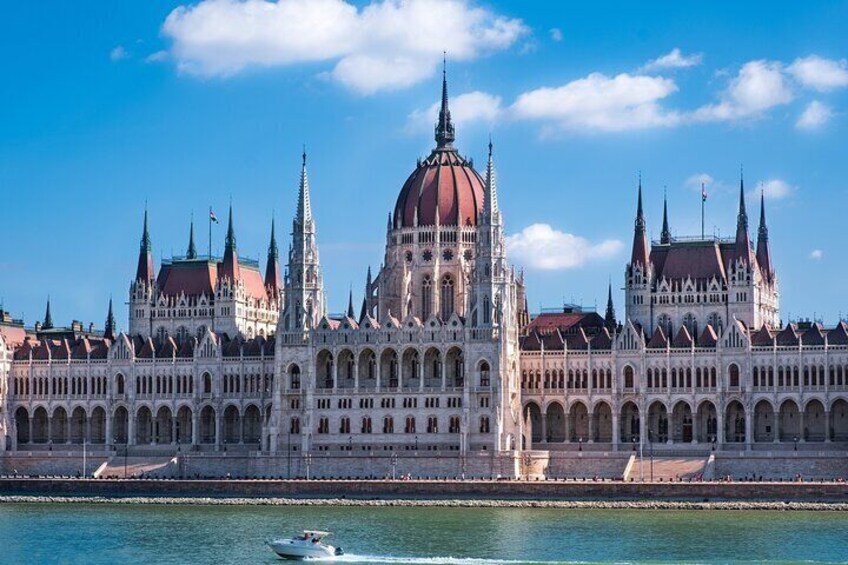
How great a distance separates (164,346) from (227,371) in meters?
7.91

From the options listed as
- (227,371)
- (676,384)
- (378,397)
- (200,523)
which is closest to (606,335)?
(676,384)

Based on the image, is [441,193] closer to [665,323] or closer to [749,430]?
[665,323]

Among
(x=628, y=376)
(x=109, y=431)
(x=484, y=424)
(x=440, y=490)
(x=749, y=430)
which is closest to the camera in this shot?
(x=440, y=490)

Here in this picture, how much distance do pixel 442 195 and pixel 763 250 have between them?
2918 cm

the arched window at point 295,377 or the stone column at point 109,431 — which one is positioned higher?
the arched window at point 295,377

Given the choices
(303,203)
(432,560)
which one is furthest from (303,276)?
(432,560)

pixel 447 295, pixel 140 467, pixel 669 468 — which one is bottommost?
pixel 669 468

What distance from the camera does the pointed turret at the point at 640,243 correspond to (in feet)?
613

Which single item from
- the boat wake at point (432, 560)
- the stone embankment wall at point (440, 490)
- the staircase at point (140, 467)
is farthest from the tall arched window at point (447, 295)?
the boat wake at point (432, 560)

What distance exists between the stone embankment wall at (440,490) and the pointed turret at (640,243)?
108ft

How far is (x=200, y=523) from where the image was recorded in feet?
470

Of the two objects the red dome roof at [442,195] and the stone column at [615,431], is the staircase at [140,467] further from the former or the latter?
the stone column at [615,431]

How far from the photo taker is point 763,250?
189m

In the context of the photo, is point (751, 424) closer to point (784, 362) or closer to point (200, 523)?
point (784, 362)
